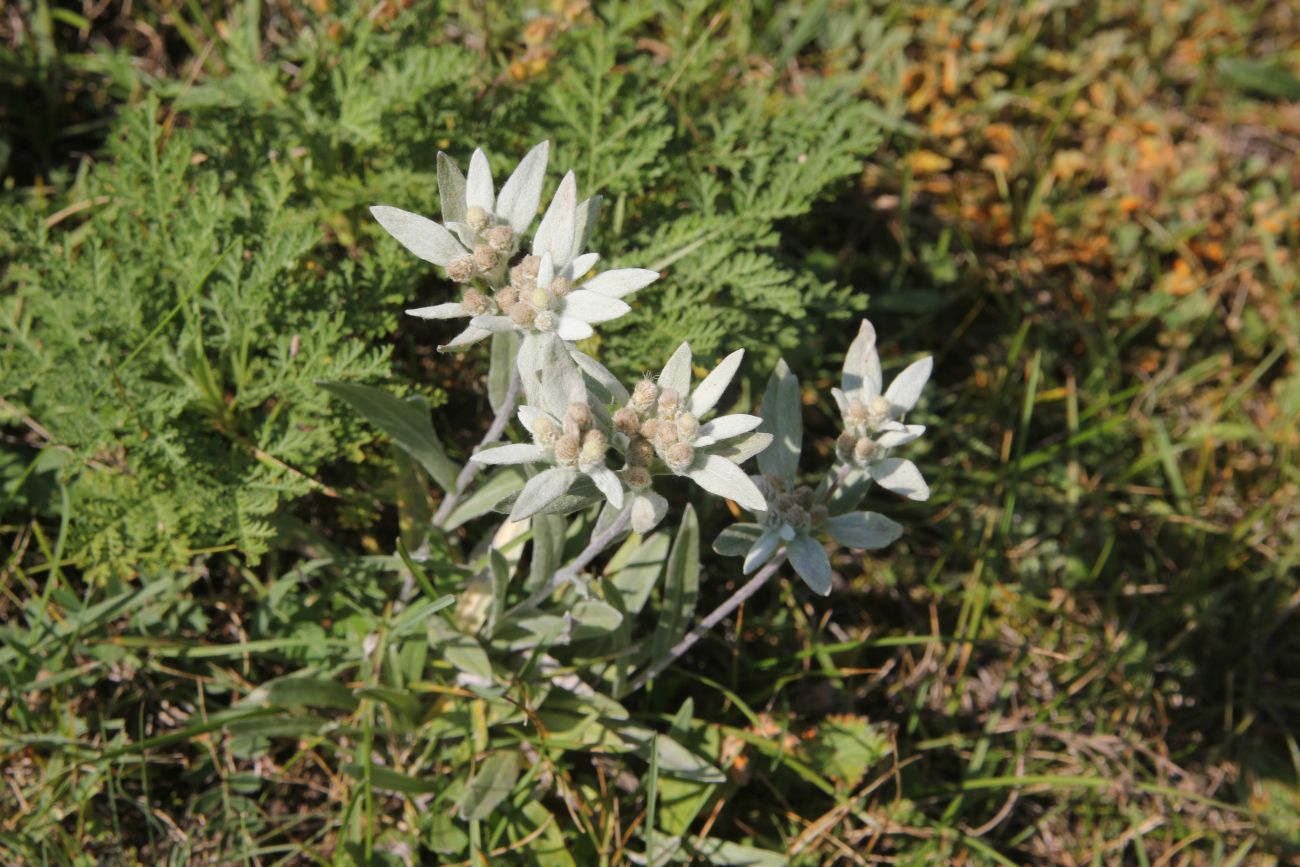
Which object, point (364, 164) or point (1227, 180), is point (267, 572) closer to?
point (364, 164)

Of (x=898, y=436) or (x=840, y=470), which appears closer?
(x=898, y=436)

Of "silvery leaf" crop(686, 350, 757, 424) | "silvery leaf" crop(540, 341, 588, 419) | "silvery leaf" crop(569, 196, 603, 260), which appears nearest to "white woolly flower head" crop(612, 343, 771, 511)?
"silvery leaf" crop(686, 350, 757, 424)

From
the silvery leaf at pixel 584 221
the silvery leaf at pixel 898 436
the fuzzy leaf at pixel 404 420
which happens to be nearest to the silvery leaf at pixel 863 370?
the silvery leaf at pixel 898 436

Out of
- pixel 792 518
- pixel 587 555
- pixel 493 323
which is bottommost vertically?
pixel 587 555

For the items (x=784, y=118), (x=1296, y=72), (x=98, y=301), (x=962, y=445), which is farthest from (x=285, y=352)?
(x=1296, y=72)

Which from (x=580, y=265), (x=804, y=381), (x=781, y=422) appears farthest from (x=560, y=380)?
(x=804, y=381)

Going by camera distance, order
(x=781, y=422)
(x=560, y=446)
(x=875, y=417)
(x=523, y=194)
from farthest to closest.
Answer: (x=781, y=422) < (x=875, y=417) < (x=523, y=194) < (x=560, y=446)

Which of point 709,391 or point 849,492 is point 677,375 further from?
point 849,492
